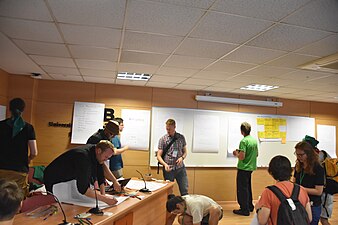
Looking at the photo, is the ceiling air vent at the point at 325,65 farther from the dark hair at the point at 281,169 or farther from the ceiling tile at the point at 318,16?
the dark hair at the point at 281,169

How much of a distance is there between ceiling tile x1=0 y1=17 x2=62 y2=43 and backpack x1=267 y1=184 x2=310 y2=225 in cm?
250

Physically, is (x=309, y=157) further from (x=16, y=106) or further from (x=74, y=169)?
(x=16, y=106)

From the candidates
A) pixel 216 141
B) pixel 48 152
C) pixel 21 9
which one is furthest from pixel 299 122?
pixel 21 9

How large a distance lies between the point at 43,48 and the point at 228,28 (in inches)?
89.3

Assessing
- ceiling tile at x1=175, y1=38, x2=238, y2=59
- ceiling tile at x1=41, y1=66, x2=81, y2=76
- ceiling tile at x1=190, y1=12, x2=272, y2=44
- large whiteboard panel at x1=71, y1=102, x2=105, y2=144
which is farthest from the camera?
large whiteboard panel at x1=71, y1=102, x2=105, y2=144

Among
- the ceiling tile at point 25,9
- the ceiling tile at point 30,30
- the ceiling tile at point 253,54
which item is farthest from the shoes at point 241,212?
the ceiling tile at point 25,9

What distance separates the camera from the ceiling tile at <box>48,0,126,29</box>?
1.97m

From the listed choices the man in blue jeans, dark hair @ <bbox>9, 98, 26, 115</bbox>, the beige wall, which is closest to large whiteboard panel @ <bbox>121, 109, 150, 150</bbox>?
the beige wall

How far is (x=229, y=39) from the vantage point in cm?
260

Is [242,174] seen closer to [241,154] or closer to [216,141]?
[241,154]

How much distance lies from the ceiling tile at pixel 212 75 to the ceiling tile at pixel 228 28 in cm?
138

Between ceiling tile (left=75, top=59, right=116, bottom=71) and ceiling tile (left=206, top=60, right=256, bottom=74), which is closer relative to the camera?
ceiling tile (left=206, top=60, right=256, bottom=74)

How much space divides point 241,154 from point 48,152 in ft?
12.6

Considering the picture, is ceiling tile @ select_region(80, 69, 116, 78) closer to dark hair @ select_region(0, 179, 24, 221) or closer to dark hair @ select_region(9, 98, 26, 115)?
dark hair @ select_region(9, 98, 26, 115)
